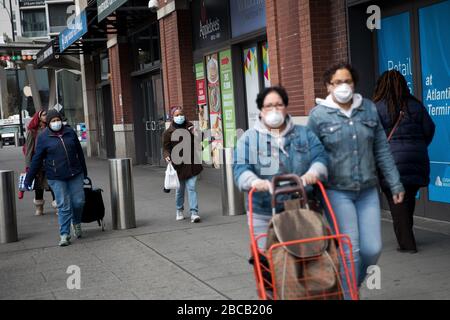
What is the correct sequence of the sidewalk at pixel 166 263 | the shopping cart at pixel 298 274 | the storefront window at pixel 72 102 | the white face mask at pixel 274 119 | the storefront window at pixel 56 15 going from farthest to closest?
1. the storefront window at pixel 56 15
2. the storefront window at pixel 72 102
3. the sidewalk at pixel 166 263
4. the white face mask at pixel 274 119
5. the shopping cart at pixel 298 274

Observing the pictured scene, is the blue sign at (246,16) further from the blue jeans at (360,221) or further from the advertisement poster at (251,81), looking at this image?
the blue jeans at (360,221)

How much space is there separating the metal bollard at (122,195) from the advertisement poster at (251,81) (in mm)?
3528

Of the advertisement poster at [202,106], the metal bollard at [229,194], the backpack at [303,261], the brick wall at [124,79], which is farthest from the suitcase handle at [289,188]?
the brick wall at [124,79]

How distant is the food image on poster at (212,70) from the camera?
586 inches

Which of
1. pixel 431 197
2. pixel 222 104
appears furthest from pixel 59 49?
pixel 431 197

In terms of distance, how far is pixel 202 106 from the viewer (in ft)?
52.1

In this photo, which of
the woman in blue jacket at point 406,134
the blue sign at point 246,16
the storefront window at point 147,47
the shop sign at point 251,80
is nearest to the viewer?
the woman in blue jacket at point 406,134

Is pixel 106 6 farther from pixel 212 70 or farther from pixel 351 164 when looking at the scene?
pixel 351 164

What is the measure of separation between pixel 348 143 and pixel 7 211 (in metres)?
6.25

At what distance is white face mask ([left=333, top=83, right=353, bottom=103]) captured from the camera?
492 centimetres

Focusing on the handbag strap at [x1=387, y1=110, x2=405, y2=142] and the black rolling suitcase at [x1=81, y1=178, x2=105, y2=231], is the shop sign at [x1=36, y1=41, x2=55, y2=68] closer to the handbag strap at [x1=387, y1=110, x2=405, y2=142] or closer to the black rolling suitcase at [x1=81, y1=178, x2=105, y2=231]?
the black rolling suitcase at [x1=81, y1=178, x2=105, y2=231]

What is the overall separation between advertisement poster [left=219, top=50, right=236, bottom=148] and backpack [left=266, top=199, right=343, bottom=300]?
994 centimetres

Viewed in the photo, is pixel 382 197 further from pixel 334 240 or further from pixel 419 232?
pixel 334 240

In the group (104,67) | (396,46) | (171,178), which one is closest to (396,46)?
(396,46)
